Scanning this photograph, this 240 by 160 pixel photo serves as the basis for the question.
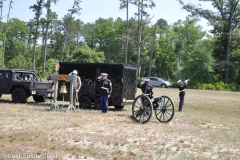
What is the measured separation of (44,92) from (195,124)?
315 inches

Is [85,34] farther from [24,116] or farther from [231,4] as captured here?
[24,116]

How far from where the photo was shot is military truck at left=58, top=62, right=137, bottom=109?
14.8 m

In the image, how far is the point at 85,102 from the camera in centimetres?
1534

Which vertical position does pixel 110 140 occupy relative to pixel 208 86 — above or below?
below

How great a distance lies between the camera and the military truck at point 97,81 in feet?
48.6

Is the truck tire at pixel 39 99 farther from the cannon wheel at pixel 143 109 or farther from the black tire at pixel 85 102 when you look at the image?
the cannon wheel at pixel 143 109

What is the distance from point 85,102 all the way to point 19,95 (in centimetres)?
351

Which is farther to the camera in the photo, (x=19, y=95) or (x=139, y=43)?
(x=139, y=43)

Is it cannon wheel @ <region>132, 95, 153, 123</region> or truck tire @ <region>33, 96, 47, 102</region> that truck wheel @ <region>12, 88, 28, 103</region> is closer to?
truck tire @ <region>33, 96, 47, 102</region>

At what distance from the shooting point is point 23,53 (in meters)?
74.5

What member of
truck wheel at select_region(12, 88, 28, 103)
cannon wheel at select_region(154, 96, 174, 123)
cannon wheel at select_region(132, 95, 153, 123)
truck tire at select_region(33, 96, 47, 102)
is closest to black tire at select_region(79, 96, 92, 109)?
truck wheel at select_region(12, 88, 28, 103)

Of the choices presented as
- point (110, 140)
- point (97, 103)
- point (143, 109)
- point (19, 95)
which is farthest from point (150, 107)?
point (19, 95)

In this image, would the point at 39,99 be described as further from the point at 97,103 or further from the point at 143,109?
the point at 143,109

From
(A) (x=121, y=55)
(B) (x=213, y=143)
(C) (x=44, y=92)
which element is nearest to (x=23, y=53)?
(A) (x=121, y=55)
